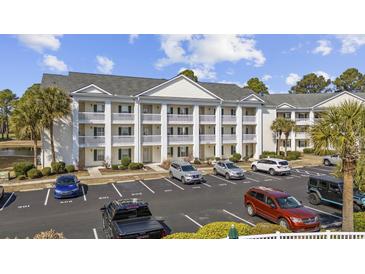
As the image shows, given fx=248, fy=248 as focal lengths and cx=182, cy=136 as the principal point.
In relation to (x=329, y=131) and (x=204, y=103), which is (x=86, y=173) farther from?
(x=329, y=131)

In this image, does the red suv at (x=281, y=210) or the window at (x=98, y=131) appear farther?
the window at (x=98, y=131)

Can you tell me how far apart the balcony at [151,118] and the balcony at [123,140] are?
259 cm

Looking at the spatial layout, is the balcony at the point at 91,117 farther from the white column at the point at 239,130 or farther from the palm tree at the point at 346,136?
the palm tree at the point at 346,136

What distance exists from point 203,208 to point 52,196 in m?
10.8

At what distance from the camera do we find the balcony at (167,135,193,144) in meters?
31.6

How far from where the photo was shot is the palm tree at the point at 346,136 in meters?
8.96

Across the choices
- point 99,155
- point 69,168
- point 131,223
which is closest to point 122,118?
point 99,155

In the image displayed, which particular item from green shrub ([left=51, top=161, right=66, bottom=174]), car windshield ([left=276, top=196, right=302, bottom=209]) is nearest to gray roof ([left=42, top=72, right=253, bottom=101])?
green shrub ([left=51, top=161, right=66, bottom=174])

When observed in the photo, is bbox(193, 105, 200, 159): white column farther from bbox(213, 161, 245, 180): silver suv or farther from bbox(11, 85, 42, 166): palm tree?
bbox(11, 85, 42, 166): palm tree

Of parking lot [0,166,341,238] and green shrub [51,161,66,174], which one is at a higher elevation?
green shrub [51,161,66,174]

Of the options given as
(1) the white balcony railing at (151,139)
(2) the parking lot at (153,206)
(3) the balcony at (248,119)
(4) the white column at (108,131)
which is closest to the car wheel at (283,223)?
(2) the parking lot at (153,206)

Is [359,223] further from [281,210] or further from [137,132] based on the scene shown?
[137,132]

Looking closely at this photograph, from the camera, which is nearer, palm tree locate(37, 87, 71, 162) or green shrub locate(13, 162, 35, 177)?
green shrub locate(13, 162, 35, 177)

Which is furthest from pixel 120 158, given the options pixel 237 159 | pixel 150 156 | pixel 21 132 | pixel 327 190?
pixel 327 190
